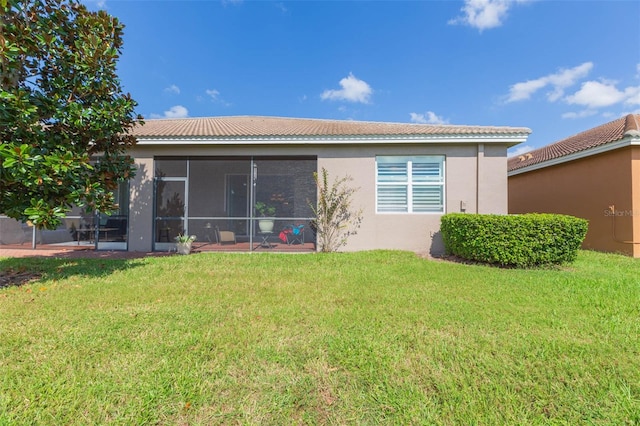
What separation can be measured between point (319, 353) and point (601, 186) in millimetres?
10920

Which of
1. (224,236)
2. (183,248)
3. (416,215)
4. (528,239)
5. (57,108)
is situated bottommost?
(183,248)

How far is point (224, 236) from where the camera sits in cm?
975

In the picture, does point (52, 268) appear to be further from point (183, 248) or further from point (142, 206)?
point (142, 206)

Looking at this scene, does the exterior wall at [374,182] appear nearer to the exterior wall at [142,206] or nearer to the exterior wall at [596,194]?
the exterior wall at [142,206]

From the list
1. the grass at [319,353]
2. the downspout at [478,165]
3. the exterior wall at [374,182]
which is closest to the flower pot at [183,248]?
the exterior wall at [374,182]

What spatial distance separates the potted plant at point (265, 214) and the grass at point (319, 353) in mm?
4612

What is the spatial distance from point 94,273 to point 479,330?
662cm

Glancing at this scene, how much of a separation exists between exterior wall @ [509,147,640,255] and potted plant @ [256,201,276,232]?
408 inches

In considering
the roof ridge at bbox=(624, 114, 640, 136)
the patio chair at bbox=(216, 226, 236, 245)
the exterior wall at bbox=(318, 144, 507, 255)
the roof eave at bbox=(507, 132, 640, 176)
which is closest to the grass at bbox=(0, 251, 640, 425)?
the exterior wall at bbox=(318, 144, 507, 255)

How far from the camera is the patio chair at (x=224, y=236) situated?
9.73 metres

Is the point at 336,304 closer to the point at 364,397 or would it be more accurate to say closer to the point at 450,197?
the point at 364,397

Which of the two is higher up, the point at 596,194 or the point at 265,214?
the point at 596,194

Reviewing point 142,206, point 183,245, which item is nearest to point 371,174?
point 183,245

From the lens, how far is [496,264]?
665 cm
